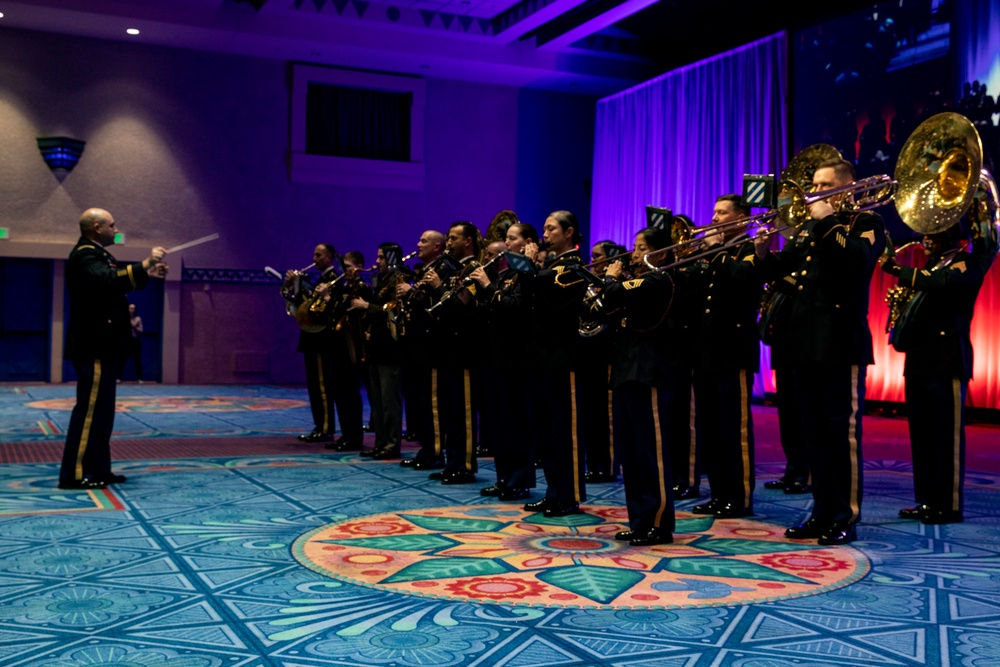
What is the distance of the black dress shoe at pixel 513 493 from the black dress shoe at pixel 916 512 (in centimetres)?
220

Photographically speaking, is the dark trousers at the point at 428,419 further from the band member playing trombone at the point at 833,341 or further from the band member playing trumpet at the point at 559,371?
the band member playing trombone at the point at 833,341

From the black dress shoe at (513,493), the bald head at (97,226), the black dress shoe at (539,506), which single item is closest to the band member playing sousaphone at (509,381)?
the black dress shoe at (513,493)

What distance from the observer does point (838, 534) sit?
4777 millimetres

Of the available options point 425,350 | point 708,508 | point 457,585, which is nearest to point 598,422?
point 425,350

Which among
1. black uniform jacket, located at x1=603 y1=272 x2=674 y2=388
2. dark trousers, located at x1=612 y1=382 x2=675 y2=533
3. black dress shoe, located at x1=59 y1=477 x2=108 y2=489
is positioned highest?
black uniform jacket, located at x1=603 y1=272 x2=674 y2=388

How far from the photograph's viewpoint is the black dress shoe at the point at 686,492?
614 cm

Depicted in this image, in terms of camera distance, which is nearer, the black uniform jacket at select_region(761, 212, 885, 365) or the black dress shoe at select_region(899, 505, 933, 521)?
the black uniform jacket at select_region(761, 212, 885, 365)

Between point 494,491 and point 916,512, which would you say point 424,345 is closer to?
point 494,491

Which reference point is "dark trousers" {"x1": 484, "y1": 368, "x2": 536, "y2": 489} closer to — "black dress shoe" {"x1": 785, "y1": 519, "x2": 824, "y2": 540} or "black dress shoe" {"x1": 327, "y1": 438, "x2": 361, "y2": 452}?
"black dress shoe" {"x1": 785, "y1": 519, "x2": 824, "y2": 540}

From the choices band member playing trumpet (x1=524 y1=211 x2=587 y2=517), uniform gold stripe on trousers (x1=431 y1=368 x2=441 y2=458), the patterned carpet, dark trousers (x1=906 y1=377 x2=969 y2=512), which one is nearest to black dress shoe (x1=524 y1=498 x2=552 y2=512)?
band member playing trumpet (x1=524 y1=211 x2=587 y2=517)

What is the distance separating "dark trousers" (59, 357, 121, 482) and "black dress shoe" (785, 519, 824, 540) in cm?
414

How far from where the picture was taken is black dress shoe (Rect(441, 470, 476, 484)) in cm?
655

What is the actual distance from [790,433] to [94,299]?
4.64 meters

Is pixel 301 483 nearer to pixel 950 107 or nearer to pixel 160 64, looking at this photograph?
pixel 950 107
